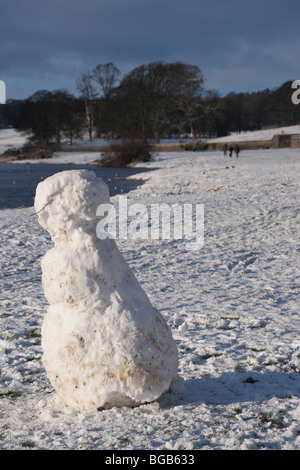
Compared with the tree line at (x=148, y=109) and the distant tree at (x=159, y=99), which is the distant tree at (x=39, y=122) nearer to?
the tree line at (x=148, y=109)

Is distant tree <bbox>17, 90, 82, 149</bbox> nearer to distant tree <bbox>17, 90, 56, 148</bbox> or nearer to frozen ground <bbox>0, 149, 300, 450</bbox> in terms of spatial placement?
distant tree <bbox>17, 90, 56, 148</bbox>

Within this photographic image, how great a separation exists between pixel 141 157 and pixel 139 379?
4203cm

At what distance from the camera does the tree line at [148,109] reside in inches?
2628

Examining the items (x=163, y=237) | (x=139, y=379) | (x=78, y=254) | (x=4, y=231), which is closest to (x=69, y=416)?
(x=139, y=379)

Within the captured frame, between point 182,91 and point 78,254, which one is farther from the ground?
point 182,91

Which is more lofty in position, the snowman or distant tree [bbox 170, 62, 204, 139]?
distant tree [bbox 170, 62, 204, 139]

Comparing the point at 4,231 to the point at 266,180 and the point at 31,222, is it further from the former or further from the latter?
the point at 266,180

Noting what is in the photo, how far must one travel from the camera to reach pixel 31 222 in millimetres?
15297

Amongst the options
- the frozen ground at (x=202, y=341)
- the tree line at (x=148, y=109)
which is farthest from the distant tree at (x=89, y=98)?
the frozen ground at (x=202, y=341)

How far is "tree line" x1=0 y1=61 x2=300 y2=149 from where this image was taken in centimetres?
6675

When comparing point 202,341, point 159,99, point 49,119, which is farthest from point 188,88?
point 202,341

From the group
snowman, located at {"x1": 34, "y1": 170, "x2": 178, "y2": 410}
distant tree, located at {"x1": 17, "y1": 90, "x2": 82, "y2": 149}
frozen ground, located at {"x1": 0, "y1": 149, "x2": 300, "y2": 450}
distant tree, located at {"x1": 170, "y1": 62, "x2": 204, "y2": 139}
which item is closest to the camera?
frozen ground, located at {"x1": 0, "y1": 149, "x2": 300, "y2": 450}

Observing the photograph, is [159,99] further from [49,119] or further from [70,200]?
[70,200]

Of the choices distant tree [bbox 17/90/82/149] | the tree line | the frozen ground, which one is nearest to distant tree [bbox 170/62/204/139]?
the tree line
